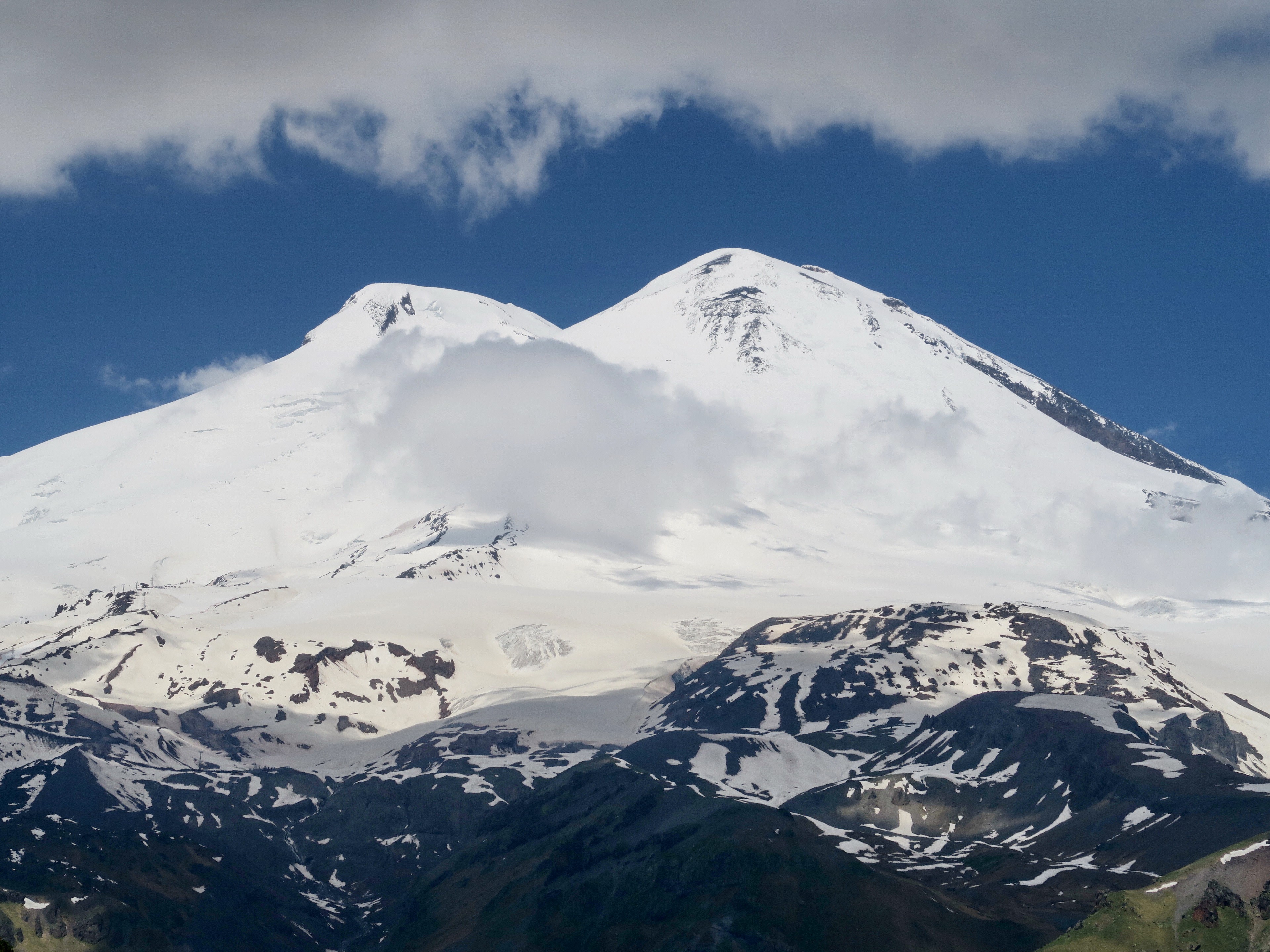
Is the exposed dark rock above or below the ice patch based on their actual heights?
below

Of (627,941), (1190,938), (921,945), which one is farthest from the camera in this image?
(627,941)

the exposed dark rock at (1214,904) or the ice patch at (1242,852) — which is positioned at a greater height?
the ice patch at (1242,852)

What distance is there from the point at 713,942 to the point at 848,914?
18.7 m

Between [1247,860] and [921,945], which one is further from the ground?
[1247,860]

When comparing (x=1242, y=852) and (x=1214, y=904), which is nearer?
(x=1214, y=904)

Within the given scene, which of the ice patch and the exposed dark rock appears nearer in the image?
the exposed dark rock

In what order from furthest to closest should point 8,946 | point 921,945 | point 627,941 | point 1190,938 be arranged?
point 627,941
point 921,945
point 1190,938
point 8,946

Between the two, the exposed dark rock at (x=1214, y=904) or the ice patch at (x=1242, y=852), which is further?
the ice patch at (x=1242, y=852)

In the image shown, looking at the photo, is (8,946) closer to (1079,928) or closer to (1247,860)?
(1079,928)

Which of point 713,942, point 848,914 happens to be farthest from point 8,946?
point 848,914

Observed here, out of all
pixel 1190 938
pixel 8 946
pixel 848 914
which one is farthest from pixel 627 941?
pixel 8 946

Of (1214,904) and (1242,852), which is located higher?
(1242,852)

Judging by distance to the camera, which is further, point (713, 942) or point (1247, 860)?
point (713, 942)

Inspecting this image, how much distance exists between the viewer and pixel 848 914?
194000 millimetres
